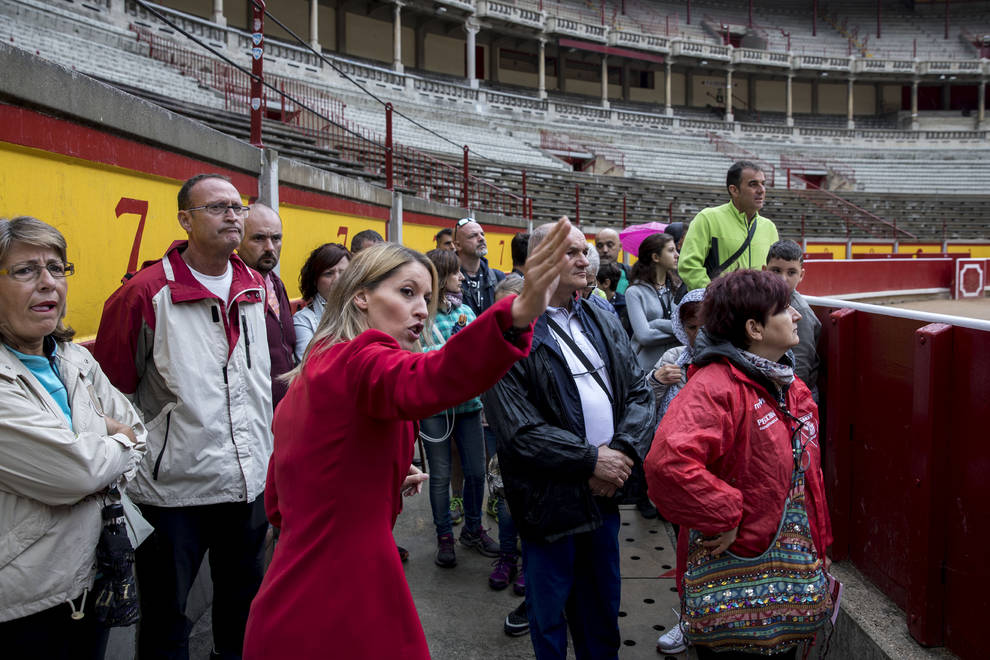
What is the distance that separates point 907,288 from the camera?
42.7 feet

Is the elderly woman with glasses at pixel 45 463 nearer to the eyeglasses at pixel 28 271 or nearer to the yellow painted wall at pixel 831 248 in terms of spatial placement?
the eyeglasses at pixel 28 271

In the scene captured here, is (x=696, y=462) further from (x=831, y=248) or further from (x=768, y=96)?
(x=768, y=96)

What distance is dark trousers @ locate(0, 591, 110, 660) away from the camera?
168cm

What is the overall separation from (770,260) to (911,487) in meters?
1.47

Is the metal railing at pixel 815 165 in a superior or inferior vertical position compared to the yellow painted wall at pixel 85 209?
superior

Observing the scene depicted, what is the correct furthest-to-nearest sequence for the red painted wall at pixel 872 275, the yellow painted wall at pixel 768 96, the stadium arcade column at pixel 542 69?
the yellow painted wall at pixel 768 96 → the stadium arcade column at pixel 542 69 → the red painted wall at pixel 872 275

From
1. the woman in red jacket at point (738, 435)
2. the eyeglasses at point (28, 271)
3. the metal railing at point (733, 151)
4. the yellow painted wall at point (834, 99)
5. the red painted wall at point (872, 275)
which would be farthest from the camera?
the yellow painted wall at point (834, 99)

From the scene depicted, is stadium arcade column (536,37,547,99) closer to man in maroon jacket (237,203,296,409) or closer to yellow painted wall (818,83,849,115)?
yellow painted wall (818,83,849,115)

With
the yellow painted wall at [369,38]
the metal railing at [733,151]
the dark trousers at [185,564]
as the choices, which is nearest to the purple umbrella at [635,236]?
the dark trousers at [185,564]

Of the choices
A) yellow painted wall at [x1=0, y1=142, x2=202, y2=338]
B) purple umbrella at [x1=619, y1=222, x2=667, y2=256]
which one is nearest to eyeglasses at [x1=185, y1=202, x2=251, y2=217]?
yellow painted wall at [x1=0, y1=142, x2=202, y2=338]

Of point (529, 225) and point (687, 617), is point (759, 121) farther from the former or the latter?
point (687, 617)

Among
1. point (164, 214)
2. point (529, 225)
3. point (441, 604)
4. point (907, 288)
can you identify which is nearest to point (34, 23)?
point (529, 225)

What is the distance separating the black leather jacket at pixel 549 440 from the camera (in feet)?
7.63

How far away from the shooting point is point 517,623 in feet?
10.0
